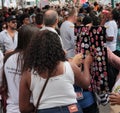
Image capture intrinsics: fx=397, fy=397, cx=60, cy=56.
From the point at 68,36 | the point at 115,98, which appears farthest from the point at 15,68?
the point at 68,36

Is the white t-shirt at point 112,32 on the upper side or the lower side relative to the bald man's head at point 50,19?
lower

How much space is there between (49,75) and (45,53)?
Result: 0.60ft

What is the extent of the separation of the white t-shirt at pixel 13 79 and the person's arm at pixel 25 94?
0.37 meters

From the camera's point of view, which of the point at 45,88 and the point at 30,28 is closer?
the point at 45,88

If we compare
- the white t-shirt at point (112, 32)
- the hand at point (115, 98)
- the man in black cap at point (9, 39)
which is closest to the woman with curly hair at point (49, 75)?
the hand at point (115, 98)

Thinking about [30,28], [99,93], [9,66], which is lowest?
[99,93]

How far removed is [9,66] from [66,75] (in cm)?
77

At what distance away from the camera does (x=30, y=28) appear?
390cm

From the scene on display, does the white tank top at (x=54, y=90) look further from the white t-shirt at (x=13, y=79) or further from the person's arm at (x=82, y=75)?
the white t-shirt at (x=13, y=79)

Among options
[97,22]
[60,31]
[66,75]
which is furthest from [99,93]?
[60,31]

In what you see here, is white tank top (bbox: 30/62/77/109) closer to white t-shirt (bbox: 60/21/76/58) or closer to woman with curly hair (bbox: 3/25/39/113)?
woman with curly hair (bbox: 3/25/39/113)

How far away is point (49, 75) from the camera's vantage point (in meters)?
3.22

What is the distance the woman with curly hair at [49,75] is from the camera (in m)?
3.22

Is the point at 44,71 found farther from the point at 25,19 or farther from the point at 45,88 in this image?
the point at 25,19
